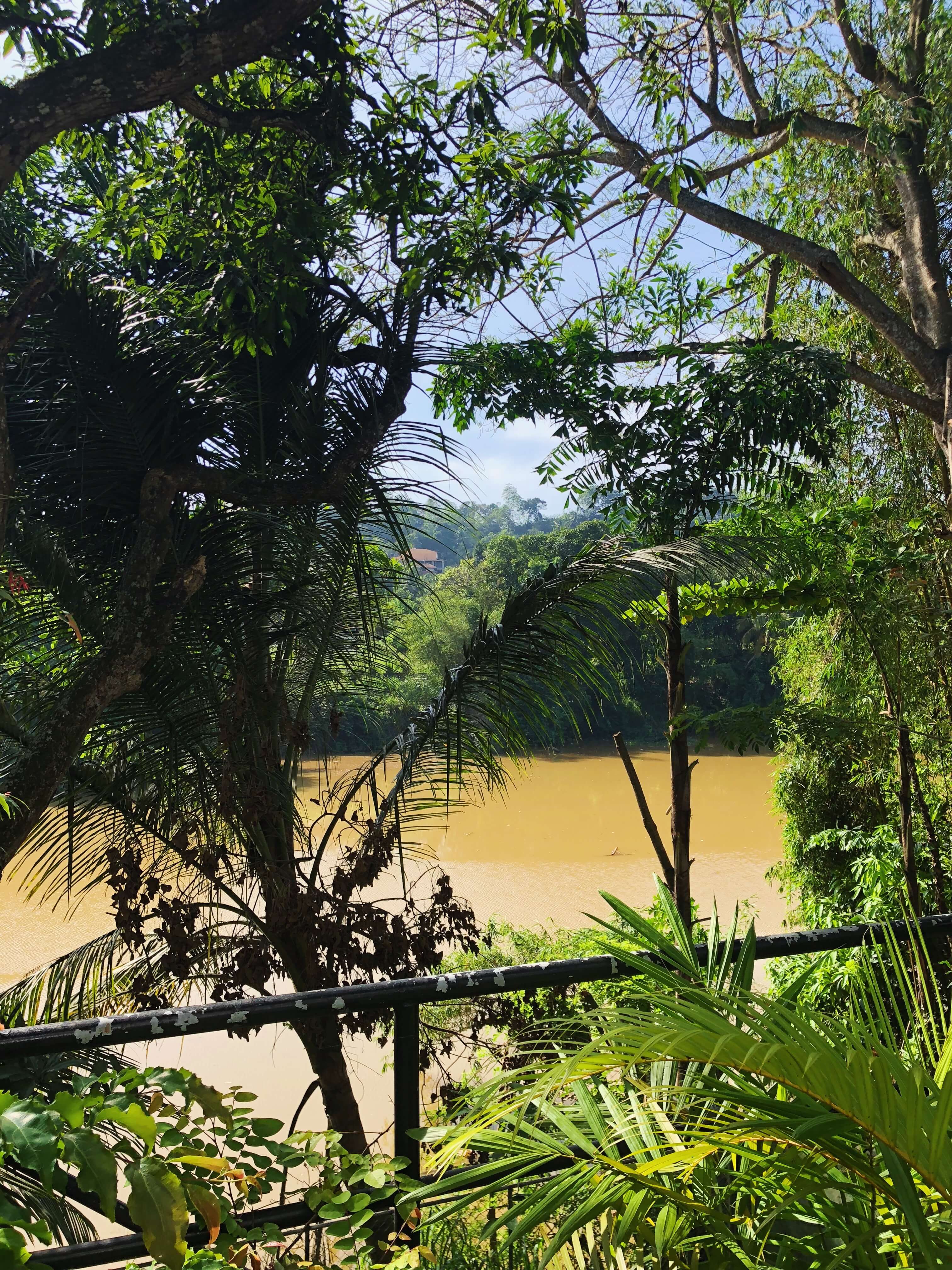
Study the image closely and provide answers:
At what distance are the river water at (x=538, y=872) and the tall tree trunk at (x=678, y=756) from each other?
80cm

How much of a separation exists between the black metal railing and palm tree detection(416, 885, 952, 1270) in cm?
11

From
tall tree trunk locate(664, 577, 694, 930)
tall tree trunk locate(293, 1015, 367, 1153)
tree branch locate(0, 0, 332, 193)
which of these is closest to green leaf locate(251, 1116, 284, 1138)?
tree branch locate(0, 0, 332, 193)

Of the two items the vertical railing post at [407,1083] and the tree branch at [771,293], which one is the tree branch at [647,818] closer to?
the vertical railing post at [407,1083]

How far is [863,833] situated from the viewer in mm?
6156

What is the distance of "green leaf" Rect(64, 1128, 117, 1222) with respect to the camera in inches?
27.7

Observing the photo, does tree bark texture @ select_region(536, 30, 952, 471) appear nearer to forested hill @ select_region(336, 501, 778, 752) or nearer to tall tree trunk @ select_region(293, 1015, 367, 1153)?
tall tree trunk @ select_region(293, 1015, 367, 1153)

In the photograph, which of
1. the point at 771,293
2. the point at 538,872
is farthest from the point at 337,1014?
the point at 538,872

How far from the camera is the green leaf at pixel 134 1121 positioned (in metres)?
0.72

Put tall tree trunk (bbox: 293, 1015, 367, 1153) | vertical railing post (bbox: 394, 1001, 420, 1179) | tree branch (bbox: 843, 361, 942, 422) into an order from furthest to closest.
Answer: tree branch (bbox: 843, 361, 942, 422), tall tree trunk (bbox: 293, 1015, 367, 1153), vertical railing post (bbox: 394, 1001, 420, 1179)

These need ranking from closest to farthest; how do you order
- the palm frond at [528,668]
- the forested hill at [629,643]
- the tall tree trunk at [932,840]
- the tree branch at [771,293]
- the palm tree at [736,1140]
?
the palm tree at [736,1140] < the palm frond at [528,668] < the tall tree trunk at [932,840] < the tree branch at [771,293] < the forested hill at [629,643]

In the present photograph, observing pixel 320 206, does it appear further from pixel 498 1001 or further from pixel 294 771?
pixel 498 1001

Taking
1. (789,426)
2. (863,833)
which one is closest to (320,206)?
(789,426)

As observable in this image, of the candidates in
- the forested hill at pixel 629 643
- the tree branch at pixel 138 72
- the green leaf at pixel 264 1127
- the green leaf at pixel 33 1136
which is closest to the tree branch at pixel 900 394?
the tree branch at pixel 138 72

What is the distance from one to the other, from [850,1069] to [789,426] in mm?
3306
